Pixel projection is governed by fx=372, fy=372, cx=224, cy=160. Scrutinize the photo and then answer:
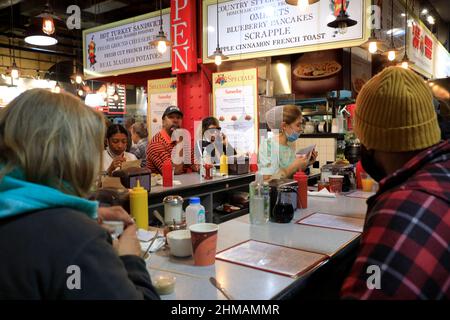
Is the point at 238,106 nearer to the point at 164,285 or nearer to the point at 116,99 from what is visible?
the point at 164,285

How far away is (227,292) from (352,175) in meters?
2.41

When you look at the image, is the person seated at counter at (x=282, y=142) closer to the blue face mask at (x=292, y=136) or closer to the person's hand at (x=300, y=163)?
the blue face mask at (x=292, y=136)

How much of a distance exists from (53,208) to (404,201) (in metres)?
0.98

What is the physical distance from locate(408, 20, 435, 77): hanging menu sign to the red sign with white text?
3.64 m

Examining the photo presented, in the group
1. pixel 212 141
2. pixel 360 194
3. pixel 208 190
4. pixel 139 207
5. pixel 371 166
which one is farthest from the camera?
pixel 212 141

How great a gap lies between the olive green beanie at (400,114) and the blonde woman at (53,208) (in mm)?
926

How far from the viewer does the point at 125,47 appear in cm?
673

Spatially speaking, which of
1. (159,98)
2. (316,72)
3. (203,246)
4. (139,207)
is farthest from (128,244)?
(316,72)

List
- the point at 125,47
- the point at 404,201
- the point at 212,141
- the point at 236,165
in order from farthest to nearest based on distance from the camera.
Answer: the point at 125,47 < the point at 212,141 < the point at 236,165 < the point at 404,201

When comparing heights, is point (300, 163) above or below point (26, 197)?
below

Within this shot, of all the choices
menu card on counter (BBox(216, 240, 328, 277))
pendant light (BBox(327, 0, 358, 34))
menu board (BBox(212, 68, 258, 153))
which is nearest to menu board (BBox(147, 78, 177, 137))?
menu board (BBox(212, 68, 258, 153))

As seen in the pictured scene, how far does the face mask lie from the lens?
1.42 metres

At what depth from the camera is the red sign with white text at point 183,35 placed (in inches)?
240
